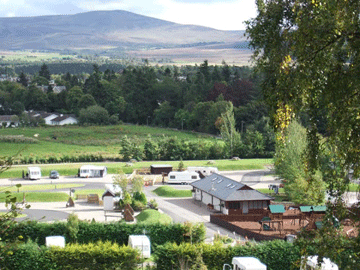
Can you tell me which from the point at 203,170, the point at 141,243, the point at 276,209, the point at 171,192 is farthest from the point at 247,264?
the point at 203,170

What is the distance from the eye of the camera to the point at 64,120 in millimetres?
88688

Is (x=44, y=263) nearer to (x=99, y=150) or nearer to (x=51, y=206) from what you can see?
(x=51, y=206)

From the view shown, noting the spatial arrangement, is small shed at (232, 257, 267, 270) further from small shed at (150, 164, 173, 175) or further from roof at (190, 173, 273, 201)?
small shed at (150, 164, 173, 175)

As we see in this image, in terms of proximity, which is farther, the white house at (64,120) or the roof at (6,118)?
the roof at (6,118)

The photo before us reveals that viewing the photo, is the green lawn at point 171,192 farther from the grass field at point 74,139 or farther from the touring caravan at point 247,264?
the touring caravan at point 247,264

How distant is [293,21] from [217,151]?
48873 mm

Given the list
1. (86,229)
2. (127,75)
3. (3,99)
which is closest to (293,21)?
(86,229)

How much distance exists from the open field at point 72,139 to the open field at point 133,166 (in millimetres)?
3350

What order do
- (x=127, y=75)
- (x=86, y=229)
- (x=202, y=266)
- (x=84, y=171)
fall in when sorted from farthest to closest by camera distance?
(x=127, y=75), (x=84, y=171), (x=86, y=229), (x=202, y=266)

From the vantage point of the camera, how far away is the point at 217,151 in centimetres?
5891

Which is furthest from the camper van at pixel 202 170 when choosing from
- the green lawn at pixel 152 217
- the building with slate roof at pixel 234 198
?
the green lawn at pixel 152 217

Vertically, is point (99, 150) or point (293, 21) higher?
point (293, 21)

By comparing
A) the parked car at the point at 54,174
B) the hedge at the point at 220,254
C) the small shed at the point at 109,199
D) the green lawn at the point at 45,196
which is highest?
the hedge at the point at 220,254

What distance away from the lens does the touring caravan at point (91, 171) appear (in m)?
48.4
